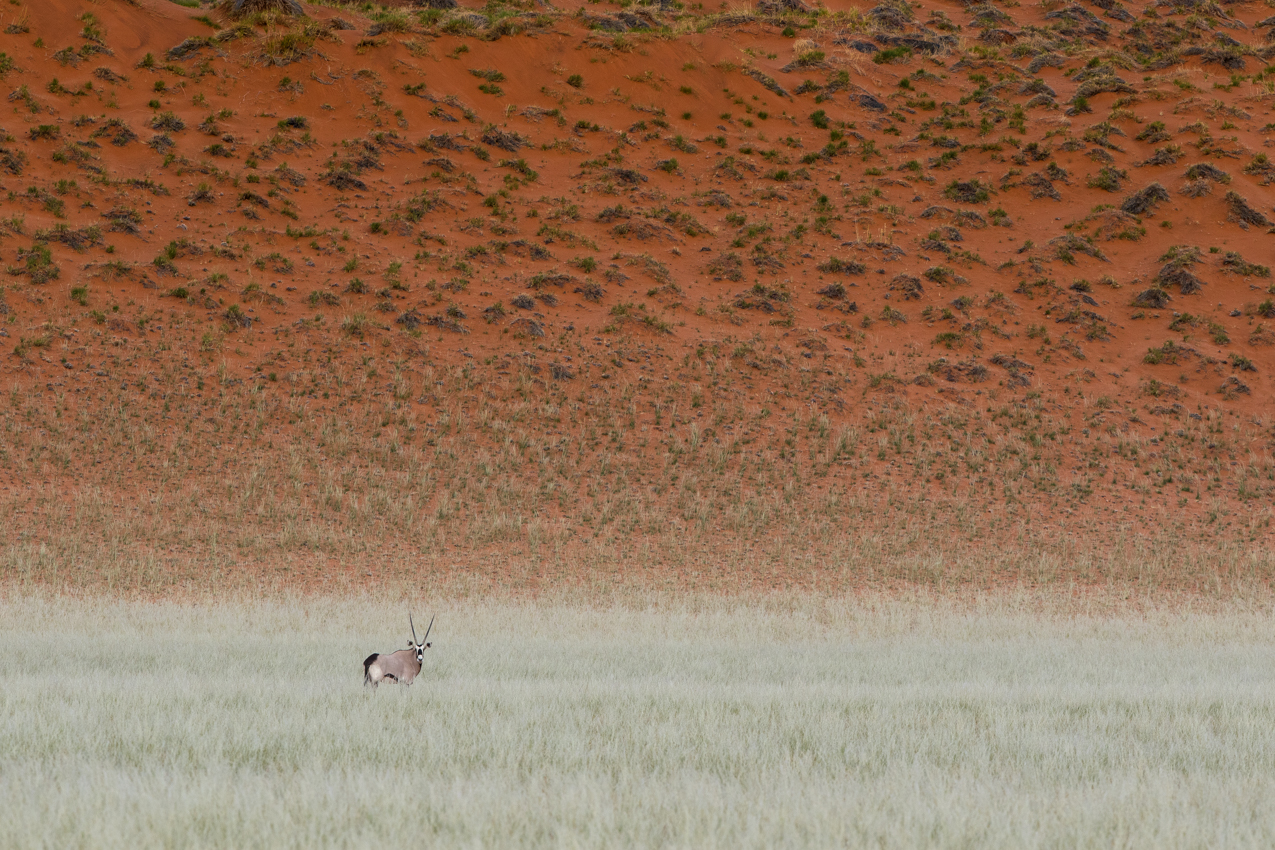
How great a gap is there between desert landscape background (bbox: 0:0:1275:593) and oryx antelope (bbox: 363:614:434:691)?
1259cm

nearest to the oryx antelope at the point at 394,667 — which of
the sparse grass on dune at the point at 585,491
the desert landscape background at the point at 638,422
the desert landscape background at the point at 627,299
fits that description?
the desert landscape background at the point at 638,422

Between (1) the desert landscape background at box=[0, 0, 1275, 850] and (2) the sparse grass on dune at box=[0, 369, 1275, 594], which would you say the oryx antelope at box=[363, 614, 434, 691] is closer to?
(1) the desert landscape background at box=[0, 0, 1275, 850]

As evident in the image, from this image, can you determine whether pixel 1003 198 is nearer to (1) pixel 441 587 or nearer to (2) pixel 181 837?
(1) pixel 441 587

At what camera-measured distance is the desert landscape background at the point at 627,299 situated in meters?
22.7

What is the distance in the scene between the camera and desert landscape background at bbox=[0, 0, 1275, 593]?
74.4 feet

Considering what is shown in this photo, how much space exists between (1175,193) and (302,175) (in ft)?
108

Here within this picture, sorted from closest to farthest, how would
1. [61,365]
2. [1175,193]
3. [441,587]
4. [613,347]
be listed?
[441,587], [61,365], [613,347], [1175,193]

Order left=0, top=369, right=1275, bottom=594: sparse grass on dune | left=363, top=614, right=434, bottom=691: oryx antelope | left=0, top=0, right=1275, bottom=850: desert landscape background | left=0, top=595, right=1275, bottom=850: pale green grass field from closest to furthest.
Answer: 1. left=0, top=595, right=1275, bottom=850: pale green grass field
2. left=0, top=0, right=1275, bottom=850: desert landscape background
3. left=363, top=614, right=434, bottom=691: oryx antelope
4. left=0, top=369, right=1275, bottom=594: sparse grass on dune

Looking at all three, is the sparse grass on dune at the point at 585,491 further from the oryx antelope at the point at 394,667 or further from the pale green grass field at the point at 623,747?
the oryx antelope at the point at 394,667

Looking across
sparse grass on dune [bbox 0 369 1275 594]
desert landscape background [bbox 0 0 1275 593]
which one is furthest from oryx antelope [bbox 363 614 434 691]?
desert landscape background [bbox 0 0 1275 593]

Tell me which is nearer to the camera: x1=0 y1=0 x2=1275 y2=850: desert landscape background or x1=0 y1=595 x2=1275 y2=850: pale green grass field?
x1=0 y1=595 x2=1275 y2=850: pale green grass field

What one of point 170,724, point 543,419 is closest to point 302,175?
point 543,419

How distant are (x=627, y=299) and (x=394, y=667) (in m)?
27.6

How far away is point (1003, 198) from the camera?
4200 centimetres
